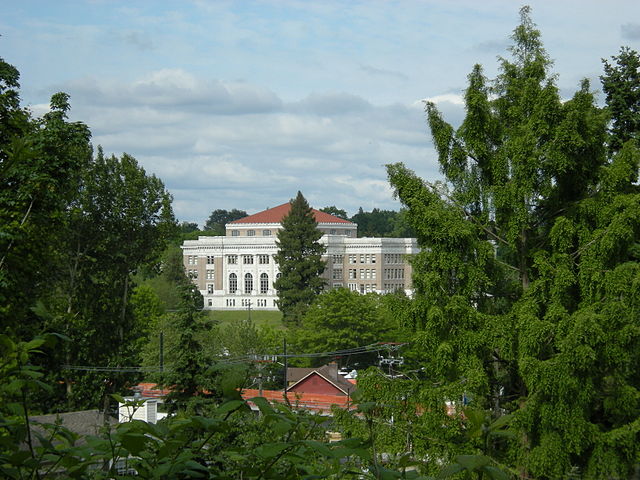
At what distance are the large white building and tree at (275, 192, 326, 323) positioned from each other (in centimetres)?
2086

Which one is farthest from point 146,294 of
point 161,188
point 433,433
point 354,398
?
point 354,398

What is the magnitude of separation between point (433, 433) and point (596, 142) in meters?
5.30

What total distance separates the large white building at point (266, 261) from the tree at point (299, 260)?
20856 mm

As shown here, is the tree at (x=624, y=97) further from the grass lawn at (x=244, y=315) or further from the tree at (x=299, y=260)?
the grass lawn at (x=244, y=315)

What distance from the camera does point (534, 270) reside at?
512 inches

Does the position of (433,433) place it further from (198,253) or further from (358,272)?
(198,253)

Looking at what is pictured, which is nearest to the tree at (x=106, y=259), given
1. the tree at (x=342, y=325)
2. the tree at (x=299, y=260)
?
the tree at (x=342, y=325)

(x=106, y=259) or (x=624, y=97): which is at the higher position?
(x=624, y=97)

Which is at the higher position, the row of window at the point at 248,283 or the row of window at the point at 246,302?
the row of window at the point at 248,283

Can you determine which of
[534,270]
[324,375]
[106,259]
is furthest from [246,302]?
[534,270]

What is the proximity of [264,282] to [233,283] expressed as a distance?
4133 mm

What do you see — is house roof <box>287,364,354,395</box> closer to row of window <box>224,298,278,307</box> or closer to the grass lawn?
the grass lawn

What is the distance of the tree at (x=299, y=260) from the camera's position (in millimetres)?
61812

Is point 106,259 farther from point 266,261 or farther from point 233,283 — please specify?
point 233,283
